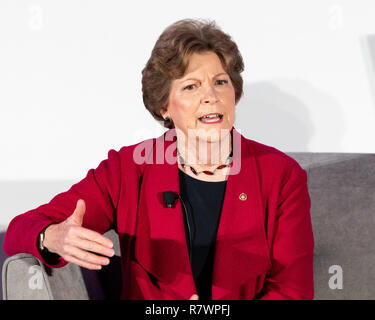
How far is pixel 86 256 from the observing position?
1333mm

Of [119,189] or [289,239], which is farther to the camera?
[119,189]

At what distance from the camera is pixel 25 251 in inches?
61.1

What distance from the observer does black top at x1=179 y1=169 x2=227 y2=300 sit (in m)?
1.68

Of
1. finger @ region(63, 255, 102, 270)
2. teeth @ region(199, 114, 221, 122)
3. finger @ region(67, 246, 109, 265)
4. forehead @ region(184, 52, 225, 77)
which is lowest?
finger @ region(63, 255, 102, 270)

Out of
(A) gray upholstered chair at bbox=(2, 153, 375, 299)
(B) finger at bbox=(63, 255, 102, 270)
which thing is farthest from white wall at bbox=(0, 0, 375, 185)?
(B) finger at bbox=(63, 255, 102, 270)

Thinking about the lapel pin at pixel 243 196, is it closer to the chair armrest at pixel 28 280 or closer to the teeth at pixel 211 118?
the teeth at pixel 211 118

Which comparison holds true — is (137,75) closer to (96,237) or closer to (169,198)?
(169,198)

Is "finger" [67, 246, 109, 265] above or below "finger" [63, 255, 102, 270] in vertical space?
above

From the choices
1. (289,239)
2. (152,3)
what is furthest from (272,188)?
(152,3)

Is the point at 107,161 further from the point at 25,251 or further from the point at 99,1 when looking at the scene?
the point at 99,1

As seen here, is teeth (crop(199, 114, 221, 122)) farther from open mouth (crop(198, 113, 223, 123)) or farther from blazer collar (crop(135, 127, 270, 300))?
blazer collar (crop(135, 127, 270, 300))

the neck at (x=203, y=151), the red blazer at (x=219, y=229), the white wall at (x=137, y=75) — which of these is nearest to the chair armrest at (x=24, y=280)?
the red blazer at (x=219, y=229)
